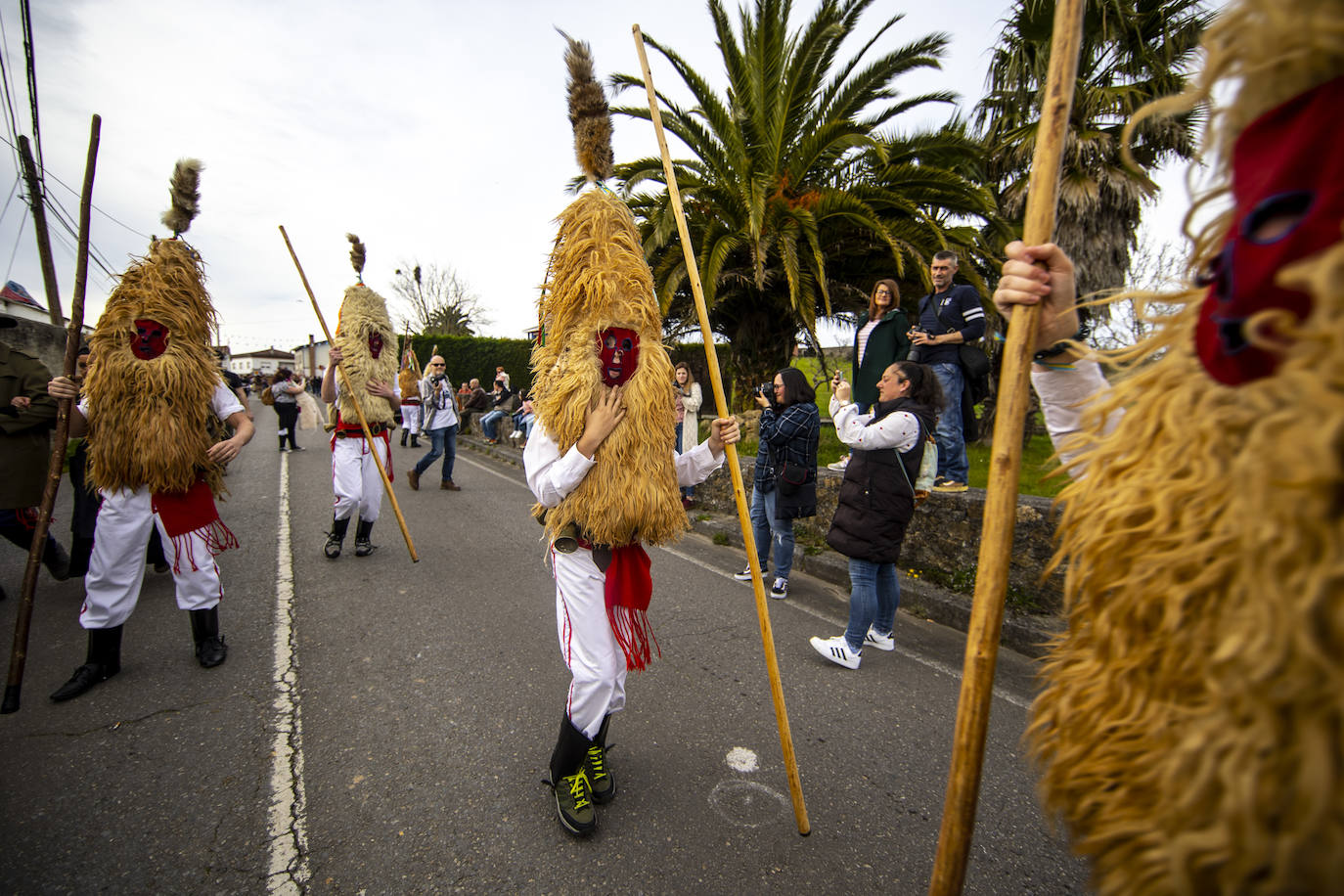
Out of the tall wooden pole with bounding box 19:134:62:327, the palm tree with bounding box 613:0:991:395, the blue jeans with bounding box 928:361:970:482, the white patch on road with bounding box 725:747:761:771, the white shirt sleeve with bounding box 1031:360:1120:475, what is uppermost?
the palm tree with bounding box 613:0:991:395

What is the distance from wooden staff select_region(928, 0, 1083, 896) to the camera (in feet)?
4.07

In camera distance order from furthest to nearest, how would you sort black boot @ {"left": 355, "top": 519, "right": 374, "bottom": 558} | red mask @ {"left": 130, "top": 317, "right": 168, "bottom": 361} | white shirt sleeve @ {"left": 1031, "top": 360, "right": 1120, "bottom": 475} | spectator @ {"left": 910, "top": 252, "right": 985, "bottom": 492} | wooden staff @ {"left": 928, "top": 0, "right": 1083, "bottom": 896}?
black boot @ {"left": 355, "top": 519, "right": 374, "bottom": 558} → spectator @ {"left": 910, "top": 252, "right": 985, "bottom": 492} → red mask @ {"left": 130, "top": 317, "right": 168, "bottom": 361} → white shirt sleeve @ {"left": 1031, "top": 360, "right": 1120, "bottom": 475} → wooden staff @ {"left": 928, "top": 0, "right": 1083, "bottom": 896}

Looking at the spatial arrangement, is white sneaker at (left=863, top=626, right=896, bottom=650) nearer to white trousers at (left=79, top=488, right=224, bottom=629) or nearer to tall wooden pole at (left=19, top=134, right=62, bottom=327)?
white trousers at (left=79, top=488, right=224, bottom=629)

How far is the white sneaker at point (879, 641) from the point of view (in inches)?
149

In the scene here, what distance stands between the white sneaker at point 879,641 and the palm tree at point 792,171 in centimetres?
474

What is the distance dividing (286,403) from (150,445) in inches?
428

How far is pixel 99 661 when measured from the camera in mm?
3311

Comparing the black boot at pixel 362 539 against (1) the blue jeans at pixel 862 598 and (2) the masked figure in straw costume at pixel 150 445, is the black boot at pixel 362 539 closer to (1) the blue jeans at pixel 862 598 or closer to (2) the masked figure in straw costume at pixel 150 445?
(2) the masked figure in straw costume at pixel 150 445

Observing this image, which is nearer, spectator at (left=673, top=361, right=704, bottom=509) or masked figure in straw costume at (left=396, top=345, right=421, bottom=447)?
spectator at (left=673, top=361, right=704, bottom=509)

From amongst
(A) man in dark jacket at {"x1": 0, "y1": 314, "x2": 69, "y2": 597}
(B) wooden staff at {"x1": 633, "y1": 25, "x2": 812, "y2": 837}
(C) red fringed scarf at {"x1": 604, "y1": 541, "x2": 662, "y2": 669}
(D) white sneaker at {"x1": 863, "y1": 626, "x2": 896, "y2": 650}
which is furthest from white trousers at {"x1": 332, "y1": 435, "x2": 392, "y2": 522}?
(D) white sneaker at {"x1": 863, "y1": 626, "x2": 896, "y2": 650}

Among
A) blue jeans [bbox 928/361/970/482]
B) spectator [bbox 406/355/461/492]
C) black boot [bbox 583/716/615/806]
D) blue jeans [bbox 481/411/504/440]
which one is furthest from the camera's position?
blue jeans [bbox 481/411/504/440]

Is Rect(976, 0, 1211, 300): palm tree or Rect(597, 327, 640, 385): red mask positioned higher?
Rect(976, 0, 1211, 300): palm tree

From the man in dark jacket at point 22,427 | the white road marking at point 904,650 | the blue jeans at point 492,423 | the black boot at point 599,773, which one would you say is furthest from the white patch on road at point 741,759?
the blue jeans at point 492,423

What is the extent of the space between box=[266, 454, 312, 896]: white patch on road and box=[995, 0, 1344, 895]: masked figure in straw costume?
98.5 inches
